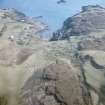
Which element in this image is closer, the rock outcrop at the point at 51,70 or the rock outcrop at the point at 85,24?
the rock outcrop at the point at 51,70

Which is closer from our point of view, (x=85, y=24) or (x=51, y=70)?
(x=51, y=70)

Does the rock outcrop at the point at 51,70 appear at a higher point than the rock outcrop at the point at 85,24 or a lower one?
lower

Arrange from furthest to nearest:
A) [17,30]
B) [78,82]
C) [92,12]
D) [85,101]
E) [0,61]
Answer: [92,12]
[17,30]
[0,61]
[78,82]
[85,101]

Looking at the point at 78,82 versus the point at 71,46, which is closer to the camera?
the point at 78,82

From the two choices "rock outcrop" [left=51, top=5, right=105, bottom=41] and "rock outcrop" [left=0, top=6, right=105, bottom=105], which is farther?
"rock outcrop" [left=51, top=5, right=105, bottom=41]

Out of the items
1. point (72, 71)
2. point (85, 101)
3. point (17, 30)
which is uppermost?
point (17, 30)

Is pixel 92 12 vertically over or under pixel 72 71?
over

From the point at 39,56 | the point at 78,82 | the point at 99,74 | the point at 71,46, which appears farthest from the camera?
the point at 71,46

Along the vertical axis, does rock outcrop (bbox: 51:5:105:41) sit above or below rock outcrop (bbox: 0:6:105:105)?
above

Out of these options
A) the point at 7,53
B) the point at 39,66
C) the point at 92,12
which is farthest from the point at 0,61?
the point at 92,12

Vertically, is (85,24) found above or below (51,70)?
above

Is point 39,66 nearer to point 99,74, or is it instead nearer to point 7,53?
point 7,53
